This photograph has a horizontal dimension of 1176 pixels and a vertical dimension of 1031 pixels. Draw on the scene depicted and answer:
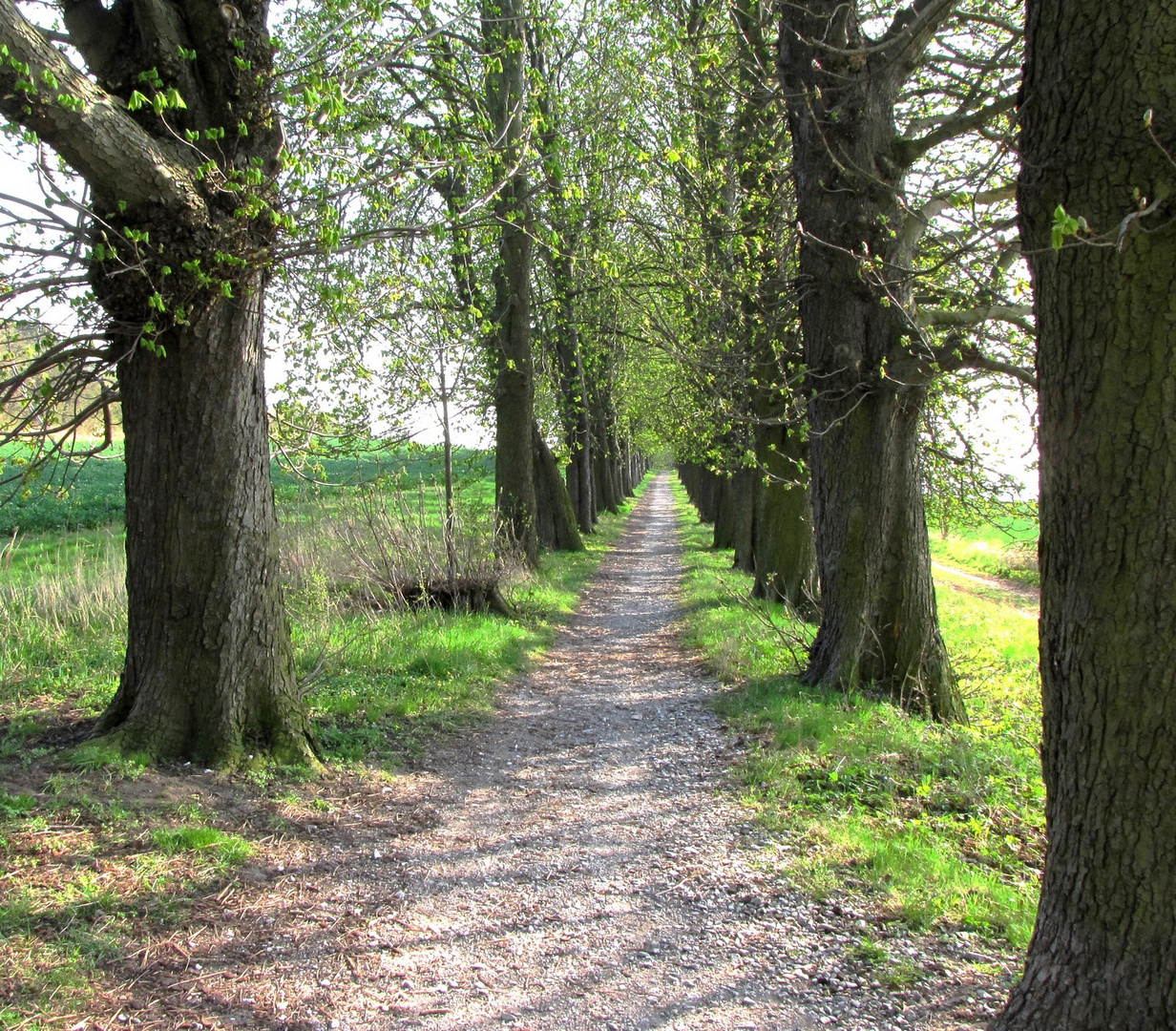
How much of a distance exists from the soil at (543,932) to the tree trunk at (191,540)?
1.08 meters

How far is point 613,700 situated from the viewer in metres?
8.63

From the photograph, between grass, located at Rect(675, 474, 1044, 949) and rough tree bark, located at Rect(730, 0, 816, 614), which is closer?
grass, located at Rect(675, 474, 1044, 949)

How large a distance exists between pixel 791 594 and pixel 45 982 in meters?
10.7

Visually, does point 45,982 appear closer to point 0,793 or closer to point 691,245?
point 0,793

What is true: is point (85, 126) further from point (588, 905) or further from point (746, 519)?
point (746, 519)

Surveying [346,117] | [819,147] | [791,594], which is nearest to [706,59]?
[819,147]

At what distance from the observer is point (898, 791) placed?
5625 mm

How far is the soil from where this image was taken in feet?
10.9

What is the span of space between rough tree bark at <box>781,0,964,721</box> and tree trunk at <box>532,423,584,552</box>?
12031mm

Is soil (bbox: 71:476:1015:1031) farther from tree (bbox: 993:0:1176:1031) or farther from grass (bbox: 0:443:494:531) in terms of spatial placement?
grass (bbox: 0:443:494:531)

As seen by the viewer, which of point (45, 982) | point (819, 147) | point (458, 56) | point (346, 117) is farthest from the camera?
point (458, 56)

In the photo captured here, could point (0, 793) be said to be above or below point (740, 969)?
above

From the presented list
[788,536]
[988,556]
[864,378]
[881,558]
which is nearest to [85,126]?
[864,378]

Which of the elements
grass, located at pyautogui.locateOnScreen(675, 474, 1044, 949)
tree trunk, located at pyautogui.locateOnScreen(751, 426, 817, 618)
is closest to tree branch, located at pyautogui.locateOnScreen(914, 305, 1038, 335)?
grass, located at pyautogui.locateOnScreen(675, 474, 1044, 949)
